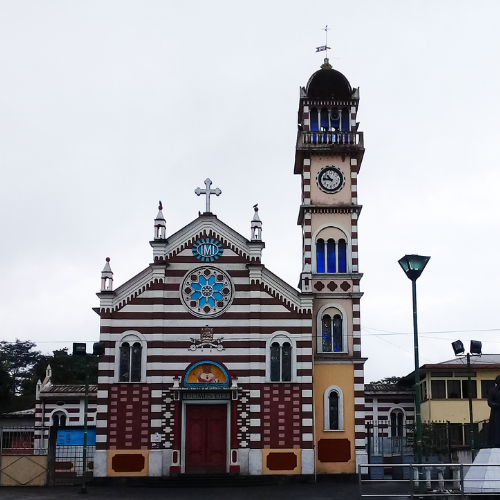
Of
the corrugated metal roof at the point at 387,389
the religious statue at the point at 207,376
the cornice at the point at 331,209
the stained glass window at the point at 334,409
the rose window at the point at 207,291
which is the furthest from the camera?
the corrugated metal roof at the point at 387,389

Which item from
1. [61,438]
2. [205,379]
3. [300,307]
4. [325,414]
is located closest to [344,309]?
[300,307]

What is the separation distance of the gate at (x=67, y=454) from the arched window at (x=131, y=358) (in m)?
3.14

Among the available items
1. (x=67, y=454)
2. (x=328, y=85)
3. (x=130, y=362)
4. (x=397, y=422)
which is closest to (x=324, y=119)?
(x=328, y=85)

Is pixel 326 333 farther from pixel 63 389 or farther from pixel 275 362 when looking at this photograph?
pixel 63 389

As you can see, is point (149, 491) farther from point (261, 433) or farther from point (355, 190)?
point (355, 190)

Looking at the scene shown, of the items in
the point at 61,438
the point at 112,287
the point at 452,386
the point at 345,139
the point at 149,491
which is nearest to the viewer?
the point at 149,491

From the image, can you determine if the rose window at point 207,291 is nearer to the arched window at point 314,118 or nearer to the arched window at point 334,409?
the arched window at point 334,409

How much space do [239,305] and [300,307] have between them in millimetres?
2898

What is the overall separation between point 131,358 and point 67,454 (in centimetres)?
512

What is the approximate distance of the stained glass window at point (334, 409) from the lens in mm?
36844

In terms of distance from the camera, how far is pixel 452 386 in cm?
4994

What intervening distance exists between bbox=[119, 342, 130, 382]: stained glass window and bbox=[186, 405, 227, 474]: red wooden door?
3.20 m

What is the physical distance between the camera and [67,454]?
3553cm

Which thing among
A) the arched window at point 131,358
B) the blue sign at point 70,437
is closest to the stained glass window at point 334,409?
the arched window at point 131,358
